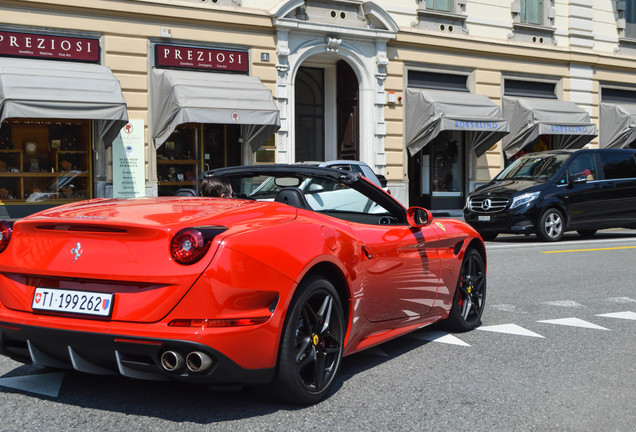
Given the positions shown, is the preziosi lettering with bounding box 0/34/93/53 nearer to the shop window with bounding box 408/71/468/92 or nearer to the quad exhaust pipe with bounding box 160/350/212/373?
the shop window with bounding box 408/71/468/92

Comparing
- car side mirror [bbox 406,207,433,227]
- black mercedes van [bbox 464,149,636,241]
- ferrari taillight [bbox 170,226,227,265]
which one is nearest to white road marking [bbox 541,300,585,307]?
car side mirror [bbox 406,207,433,227]

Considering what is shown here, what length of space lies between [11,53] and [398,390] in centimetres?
1470

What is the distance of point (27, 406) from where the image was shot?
419 cm

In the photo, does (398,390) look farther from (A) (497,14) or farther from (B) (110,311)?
(A) (497,14)

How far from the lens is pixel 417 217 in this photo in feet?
18.1

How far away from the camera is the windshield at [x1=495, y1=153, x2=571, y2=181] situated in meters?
16.0

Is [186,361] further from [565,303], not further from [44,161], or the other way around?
[44,161]

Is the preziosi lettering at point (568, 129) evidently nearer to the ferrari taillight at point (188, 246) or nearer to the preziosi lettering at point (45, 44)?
the preziosi lettering at point (45, 44)

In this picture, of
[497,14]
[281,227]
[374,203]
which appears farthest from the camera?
[497,14]

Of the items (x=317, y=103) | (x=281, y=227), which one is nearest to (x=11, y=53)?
(x=317, y=103)

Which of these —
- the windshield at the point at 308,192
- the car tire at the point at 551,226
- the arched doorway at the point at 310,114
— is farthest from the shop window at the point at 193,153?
the windshield at the point at 308,192

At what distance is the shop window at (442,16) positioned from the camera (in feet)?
76.4

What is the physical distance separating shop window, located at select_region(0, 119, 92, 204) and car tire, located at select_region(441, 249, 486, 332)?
1307 centimetres

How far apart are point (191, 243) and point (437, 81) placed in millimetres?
20802
